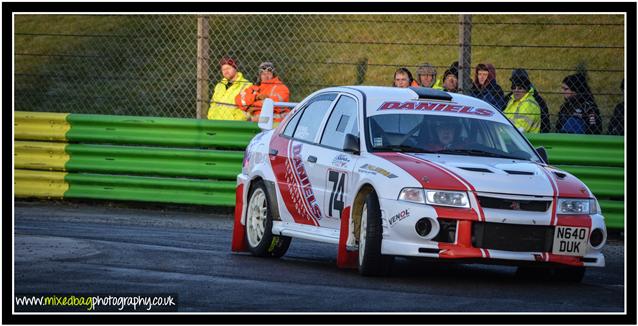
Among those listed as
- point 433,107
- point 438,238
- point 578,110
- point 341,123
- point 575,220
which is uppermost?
point 578,110

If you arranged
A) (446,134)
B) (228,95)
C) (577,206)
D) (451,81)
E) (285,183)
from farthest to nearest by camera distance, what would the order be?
(228,95)
(451,81)
(285,183)
(446,134)
(577,206)

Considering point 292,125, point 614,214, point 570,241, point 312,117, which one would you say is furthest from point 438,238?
point 614,214

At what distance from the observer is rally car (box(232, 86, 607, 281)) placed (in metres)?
9.62

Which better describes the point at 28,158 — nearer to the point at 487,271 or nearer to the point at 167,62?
the point at 487,271

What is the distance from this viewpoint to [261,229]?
1187 centimetres

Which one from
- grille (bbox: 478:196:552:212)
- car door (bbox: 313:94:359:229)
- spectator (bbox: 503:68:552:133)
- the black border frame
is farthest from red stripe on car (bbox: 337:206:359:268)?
spectator (bbox: 503:68:552:133)

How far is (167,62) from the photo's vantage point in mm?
26266

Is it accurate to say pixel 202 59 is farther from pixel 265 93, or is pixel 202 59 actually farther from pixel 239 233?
pixel 239 233

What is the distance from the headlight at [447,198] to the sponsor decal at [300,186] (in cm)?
157

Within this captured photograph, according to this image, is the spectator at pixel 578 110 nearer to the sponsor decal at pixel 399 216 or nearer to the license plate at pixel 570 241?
the license plate at pixel 570 241

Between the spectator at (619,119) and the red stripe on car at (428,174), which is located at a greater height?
the spectator at (619,119)

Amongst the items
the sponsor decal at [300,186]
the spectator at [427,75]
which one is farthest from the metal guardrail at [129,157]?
the sponsor decal at [300,186]

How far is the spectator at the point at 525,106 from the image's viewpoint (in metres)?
15.2

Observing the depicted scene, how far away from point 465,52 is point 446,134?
461cm
